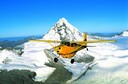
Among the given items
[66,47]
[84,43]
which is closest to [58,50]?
[66,47]

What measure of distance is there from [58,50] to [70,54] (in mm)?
4203

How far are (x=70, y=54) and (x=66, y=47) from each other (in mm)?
Result: 2318

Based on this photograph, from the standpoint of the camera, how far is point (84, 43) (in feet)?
294

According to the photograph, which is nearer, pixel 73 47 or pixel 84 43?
pixel 73 47

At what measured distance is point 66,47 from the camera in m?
77.2

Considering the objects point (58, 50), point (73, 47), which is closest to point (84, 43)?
point (73, 47)

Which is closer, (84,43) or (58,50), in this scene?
(58,50)

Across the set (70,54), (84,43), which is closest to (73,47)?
(70,54)

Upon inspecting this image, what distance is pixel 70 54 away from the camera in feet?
257

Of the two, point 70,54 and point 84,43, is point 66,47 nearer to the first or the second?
point 70,54

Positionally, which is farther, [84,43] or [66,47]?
[84,43]

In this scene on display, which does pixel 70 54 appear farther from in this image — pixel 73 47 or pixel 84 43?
pixel 84 43

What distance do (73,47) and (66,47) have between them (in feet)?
11.7

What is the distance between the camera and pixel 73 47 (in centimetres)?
8031
